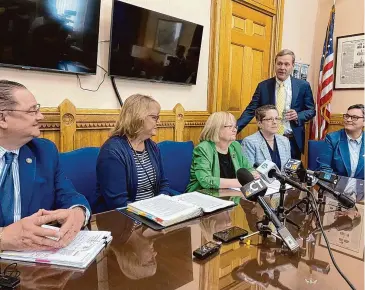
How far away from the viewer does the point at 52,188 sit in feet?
4.42

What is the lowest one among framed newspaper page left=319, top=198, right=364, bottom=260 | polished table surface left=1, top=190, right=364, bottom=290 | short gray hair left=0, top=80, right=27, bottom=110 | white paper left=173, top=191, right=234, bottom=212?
framed newspaper page left=319, top=198, right=364, bottom=260

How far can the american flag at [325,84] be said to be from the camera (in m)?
4.29

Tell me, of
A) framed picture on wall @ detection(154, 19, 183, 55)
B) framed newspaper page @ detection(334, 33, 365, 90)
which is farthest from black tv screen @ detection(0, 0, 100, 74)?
framed newspaper page @ detection(334, 33, 365, 90)

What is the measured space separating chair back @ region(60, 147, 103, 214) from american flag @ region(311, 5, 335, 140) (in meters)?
3.37

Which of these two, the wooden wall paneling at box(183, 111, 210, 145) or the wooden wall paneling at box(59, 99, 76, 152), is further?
the wooden wall paneling at box(183, 111, 210, 145)

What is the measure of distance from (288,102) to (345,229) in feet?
7.05

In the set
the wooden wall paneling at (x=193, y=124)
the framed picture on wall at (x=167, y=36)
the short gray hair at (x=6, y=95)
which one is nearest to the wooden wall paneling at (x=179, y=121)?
the wooden wall paneling at (x=193, y=124)

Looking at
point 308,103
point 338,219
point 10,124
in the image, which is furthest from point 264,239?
point 308,103

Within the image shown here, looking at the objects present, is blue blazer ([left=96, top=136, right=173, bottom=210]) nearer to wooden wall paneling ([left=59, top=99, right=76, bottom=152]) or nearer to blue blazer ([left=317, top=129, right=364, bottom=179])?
wooden wall paneling ([left=59, top=99, right=76, bottom=152])

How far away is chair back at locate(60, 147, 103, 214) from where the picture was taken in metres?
1.87

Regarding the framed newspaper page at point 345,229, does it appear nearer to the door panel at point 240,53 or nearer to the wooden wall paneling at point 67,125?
the wooden wall paneling at point 67,125

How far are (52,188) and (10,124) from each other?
305 mm

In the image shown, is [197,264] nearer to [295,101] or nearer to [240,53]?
[295,101]

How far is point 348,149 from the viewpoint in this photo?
8.34 feet
